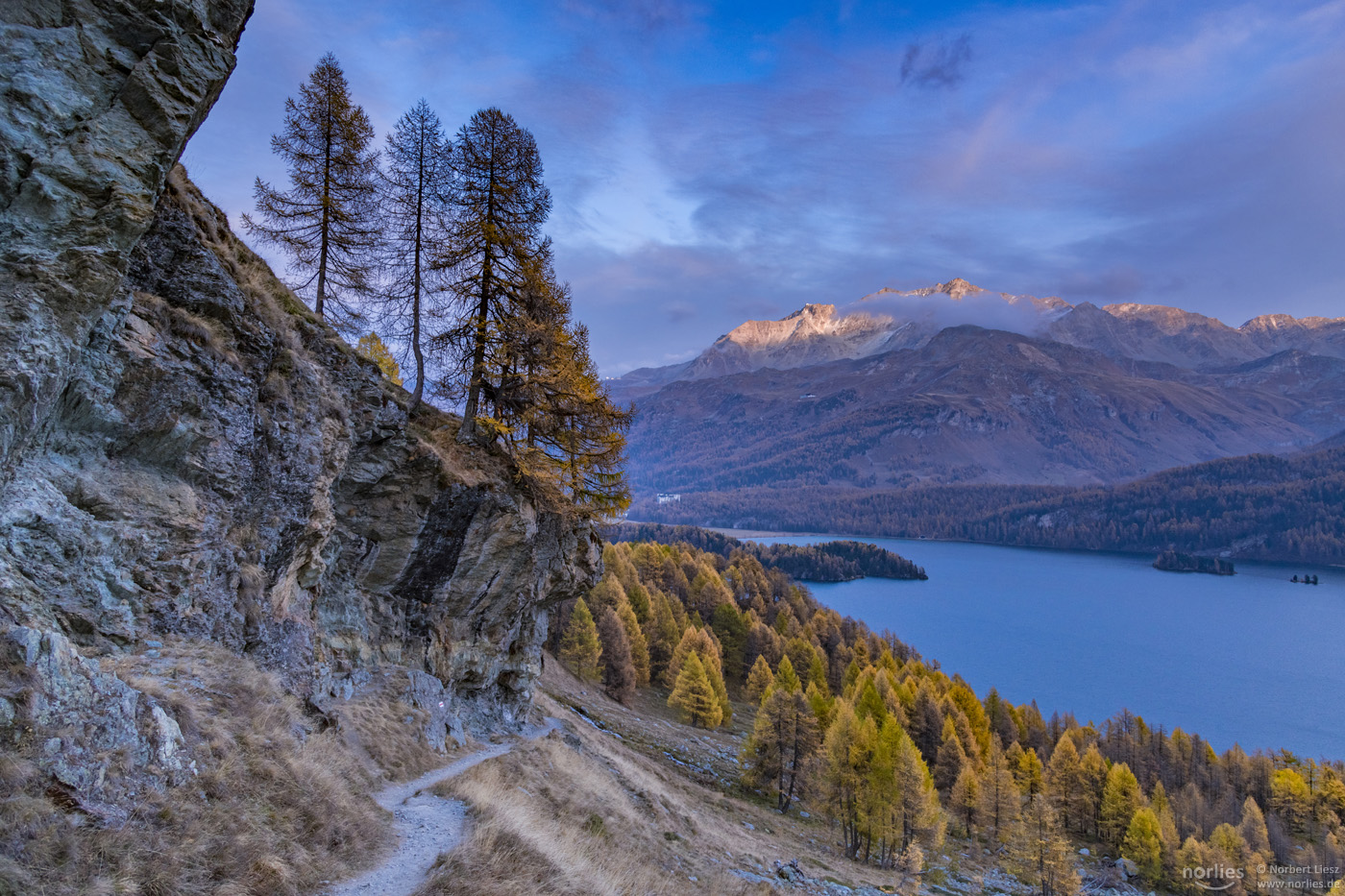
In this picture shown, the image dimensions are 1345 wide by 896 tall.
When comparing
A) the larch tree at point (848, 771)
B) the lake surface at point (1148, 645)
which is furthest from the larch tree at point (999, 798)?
the lake surface at point (1148, 645)

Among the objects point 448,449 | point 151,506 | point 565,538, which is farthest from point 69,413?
point 565,538

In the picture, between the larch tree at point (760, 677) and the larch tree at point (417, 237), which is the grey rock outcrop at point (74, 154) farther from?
the larch tree at point (760, 677)

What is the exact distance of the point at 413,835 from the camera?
1048 centimetres

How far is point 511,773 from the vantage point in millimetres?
18109

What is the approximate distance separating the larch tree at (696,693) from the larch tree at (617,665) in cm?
407

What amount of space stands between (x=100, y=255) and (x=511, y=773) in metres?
15.6

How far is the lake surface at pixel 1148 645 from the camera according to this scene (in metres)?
83.1

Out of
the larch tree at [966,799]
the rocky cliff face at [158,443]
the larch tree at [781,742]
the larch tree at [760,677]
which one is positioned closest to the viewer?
the rocky cliff face at [158,443]

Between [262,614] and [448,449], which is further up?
[448,449]

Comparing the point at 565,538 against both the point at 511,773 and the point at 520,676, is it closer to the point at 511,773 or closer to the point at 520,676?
the point at 520,676

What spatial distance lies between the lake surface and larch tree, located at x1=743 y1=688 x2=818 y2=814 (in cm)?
5754

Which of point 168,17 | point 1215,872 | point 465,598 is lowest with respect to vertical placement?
point 1215,872

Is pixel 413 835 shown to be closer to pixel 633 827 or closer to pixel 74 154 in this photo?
pixel 74 154

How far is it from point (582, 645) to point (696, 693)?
10.8 meters
